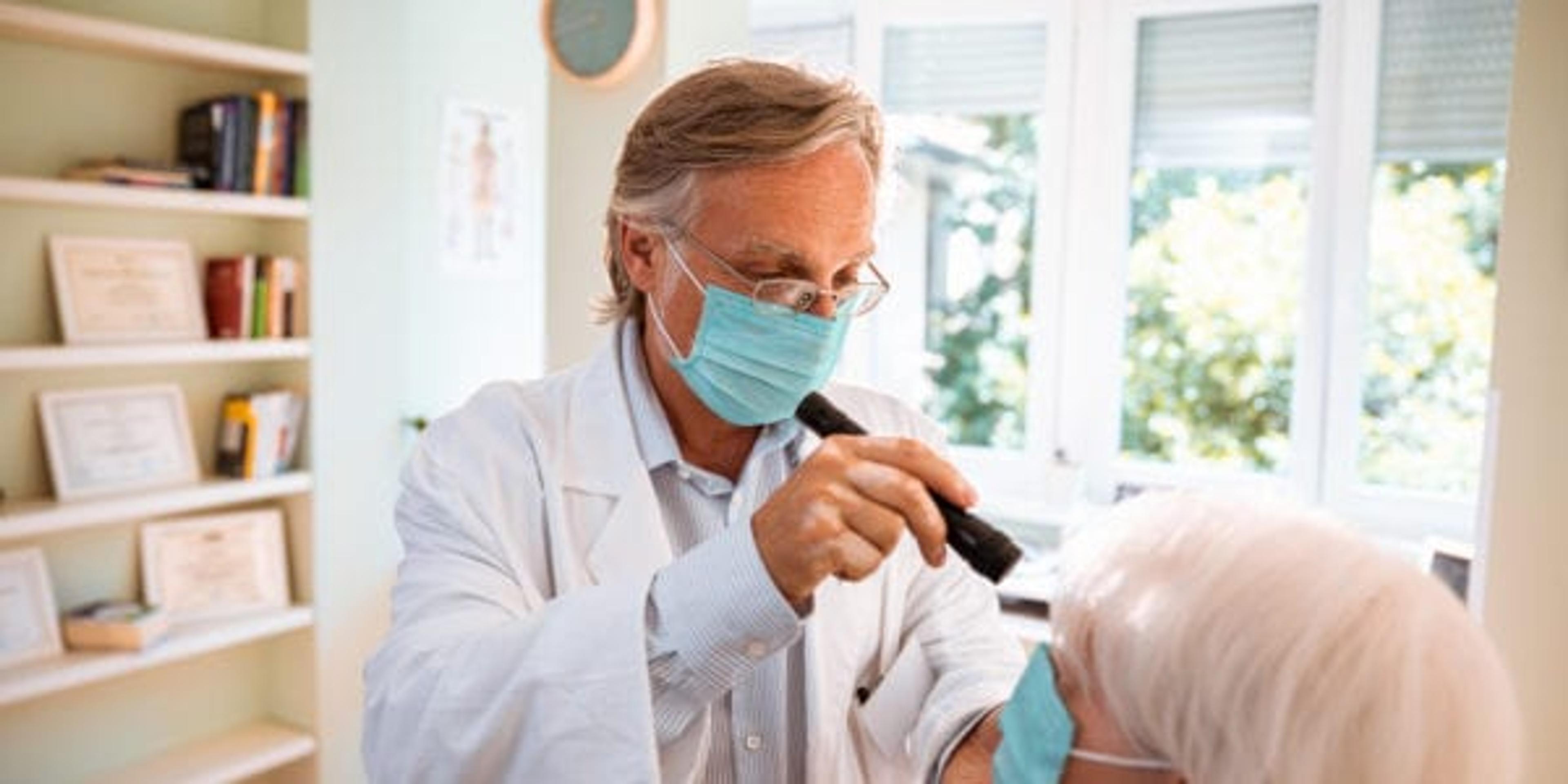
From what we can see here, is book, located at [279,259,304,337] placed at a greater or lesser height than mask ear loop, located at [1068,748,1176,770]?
greater

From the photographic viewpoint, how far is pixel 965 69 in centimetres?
345

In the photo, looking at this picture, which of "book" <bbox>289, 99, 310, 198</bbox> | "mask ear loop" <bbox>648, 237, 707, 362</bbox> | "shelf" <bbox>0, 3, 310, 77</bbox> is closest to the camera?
"mask ear loop" <bbox>648, 237, 707, 362</bbox>

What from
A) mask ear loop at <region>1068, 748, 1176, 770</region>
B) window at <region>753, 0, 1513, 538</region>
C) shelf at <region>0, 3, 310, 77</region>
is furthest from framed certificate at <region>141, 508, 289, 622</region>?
mask ear loop at <region>1068, 748, 1176, 770</region>

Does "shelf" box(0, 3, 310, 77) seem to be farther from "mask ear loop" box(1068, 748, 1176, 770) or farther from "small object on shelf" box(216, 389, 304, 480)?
"mask ear loop" box(1068, 748, 1176, 770)

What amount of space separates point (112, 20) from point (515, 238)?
5.31ft

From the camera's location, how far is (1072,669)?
3.00 ft

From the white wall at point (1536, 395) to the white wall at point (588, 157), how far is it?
5.29ft

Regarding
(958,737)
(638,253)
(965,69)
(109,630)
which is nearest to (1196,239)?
(965,69)

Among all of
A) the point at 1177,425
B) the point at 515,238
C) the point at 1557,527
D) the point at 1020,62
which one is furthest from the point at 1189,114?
the point at 515,238

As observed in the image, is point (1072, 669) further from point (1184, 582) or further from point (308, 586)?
point (308, 586)

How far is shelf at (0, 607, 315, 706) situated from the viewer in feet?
8.25

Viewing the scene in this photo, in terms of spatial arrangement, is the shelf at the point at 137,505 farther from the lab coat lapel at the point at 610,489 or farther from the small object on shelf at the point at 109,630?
the lab coat lapel at the point at 610,489

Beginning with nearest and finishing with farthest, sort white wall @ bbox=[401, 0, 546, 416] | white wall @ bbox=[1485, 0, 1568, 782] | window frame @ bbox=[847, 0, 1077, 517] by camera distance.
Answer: white wall @ bbox=[1485, 0, 1568, 782], window frame @ bbox=[847, 0, 1077, 517], white wall @ bbox=[401, 0, 546, 416]

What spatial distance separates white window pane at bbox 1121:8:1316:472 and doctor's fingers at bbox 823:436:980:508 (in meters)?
2.50
